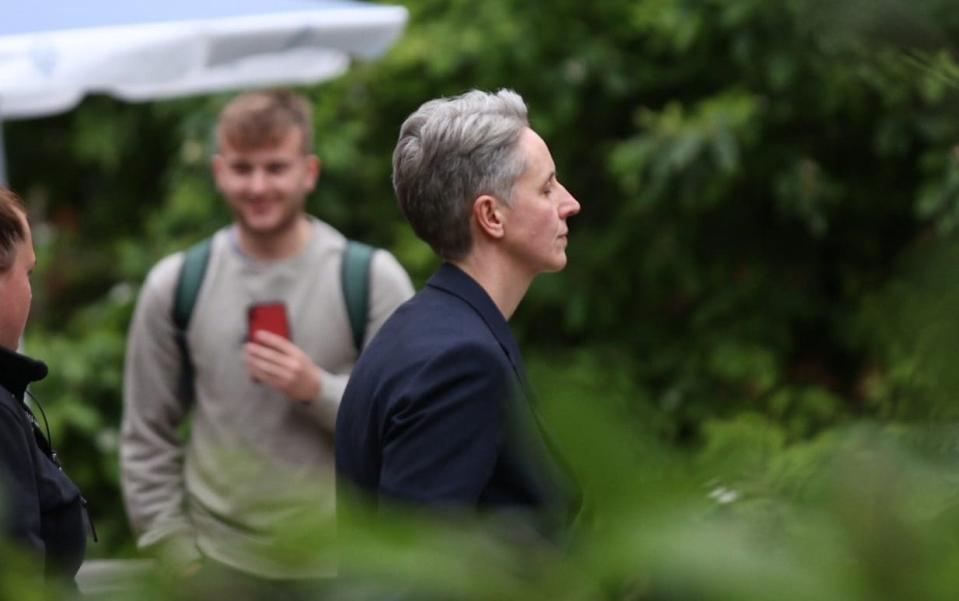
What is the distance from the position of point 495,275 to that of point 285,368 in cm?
109

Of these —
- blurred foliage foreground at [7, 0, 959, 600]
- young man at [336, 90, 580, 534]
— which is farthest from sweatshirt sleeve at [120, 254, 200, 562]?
blurred foliage foreground at [7, 0, 959, 600]

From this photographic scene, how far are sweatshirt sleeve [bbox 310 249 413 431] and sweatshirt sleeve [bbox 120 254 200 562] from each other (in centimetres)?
39

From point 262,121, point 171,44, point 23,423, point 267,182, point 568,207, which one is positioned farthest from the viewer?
point 171,44

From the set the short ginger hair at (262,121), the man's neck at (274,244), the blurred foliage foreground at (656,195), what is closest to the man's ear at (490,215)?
the man's neck at (274,244)

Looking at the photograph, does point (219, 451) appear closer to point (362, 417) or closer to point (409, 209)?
point (362, 417)

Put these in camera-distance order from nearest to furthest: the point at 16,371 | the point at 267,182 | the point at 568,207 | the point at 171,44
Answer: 1. the point at 16,371
2. the point at 568,207
3. the point at 267,182
4. the point at 171,44

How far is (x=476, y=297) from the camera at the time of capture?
258cm

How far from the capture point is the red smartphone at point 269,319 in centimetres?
382

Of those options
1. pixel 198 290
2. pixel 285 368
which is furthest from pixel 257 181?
pixel 285 368

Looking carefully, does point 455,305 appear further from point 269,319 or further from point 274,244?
point 274,244

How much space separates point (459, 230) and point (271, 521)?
1.93m

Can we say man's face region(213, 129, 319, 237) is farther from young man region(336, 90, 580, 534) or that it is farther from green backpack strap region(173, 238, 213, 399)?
young man region(336, 90, 580, 534)

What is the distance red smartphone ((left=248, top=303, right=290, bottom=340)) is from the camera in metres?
3.82

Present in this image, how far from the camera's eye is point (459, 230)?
2.65 meters
